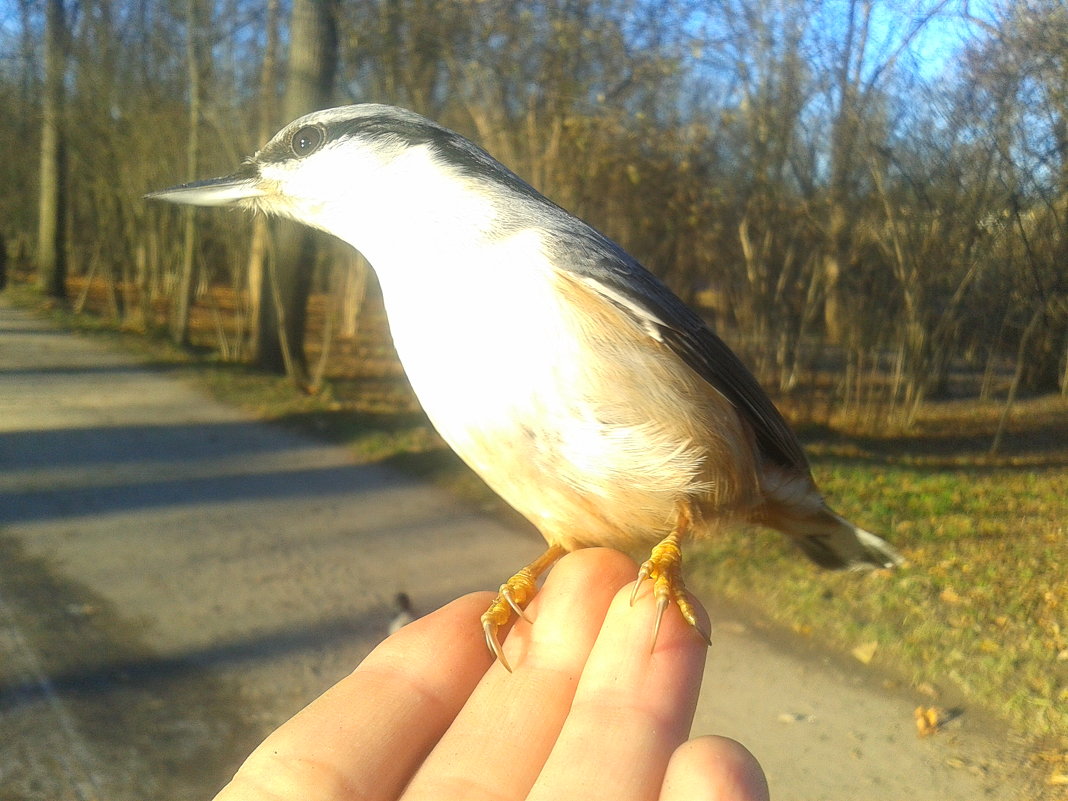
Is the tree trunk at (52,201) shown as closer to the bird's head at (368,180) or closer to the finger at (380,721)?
the bird's head at (368,180)

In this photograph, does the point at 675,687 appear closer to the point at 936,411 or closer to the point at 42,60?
the point at 936,411

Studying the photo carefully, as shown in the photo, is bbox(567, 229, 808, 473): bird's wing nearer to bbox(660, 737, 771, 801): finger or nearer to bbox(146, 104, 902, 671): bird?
bbox(146, 104, 902, 671): bird

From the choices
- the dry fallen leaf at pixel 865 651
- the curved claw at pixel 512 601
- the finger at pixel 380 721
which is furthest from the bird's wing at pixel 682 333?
the dry fallen leaf at pixel 865 651

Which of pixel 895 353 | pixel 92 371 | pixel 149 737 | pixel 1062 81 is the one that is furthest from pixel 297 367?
pixel 1062 81

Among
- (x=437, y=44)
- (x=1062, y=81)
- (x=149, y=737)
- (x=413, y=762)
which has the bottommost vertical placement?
(x=149, y=737)

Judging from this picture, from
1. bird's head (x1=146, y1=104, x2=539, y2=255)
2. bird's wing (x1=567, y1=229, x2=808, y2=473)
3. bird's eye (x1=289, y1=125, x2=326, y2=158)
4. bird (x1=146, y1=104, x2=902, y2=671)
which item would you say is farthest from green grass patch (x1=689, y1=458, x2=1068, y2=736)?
bird's eye (x1=289, y1=125, x2=326, y2=158)

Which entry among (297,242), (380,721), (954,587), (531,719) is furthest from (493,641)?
(297,242)

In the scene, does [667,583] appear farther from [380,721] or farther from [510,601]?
[380,721]
